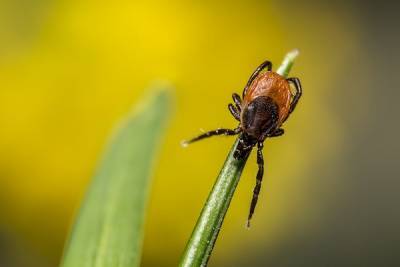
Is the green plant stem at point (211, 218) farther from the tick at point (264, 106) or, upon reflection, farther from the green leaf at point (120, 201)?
the tick at point (264, 106)

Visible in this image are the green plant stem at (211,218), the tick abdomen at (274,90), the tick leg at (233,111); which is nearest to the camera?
the green plant stem at (211,218)

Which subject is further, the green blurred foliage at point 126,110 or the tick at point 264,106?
the green blurred foliage at point 126,110

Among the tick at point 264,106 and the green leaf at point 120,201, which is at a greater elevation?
the tick at point 264,106

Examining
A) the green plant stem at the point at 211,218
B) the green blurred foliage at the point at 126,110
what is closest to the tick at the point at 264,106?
the green plant stem at the point at 211,218

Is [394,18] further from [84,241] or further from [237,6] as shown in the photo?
[84,241]

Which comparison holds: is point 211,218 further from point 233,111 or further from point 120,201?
point 233,111

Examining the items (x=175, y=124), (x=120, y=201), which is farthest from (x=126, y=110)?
(x=120, y=201)

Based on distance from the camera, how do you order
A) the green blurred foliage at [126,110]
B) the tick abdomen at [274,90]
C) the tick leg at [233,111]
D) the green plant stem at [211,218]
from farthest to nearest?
the green blurred foliage at [126,110] → the tick leg at [233,111] → the tick abdomen at [274,90] → the green plant stem at [211,218]
